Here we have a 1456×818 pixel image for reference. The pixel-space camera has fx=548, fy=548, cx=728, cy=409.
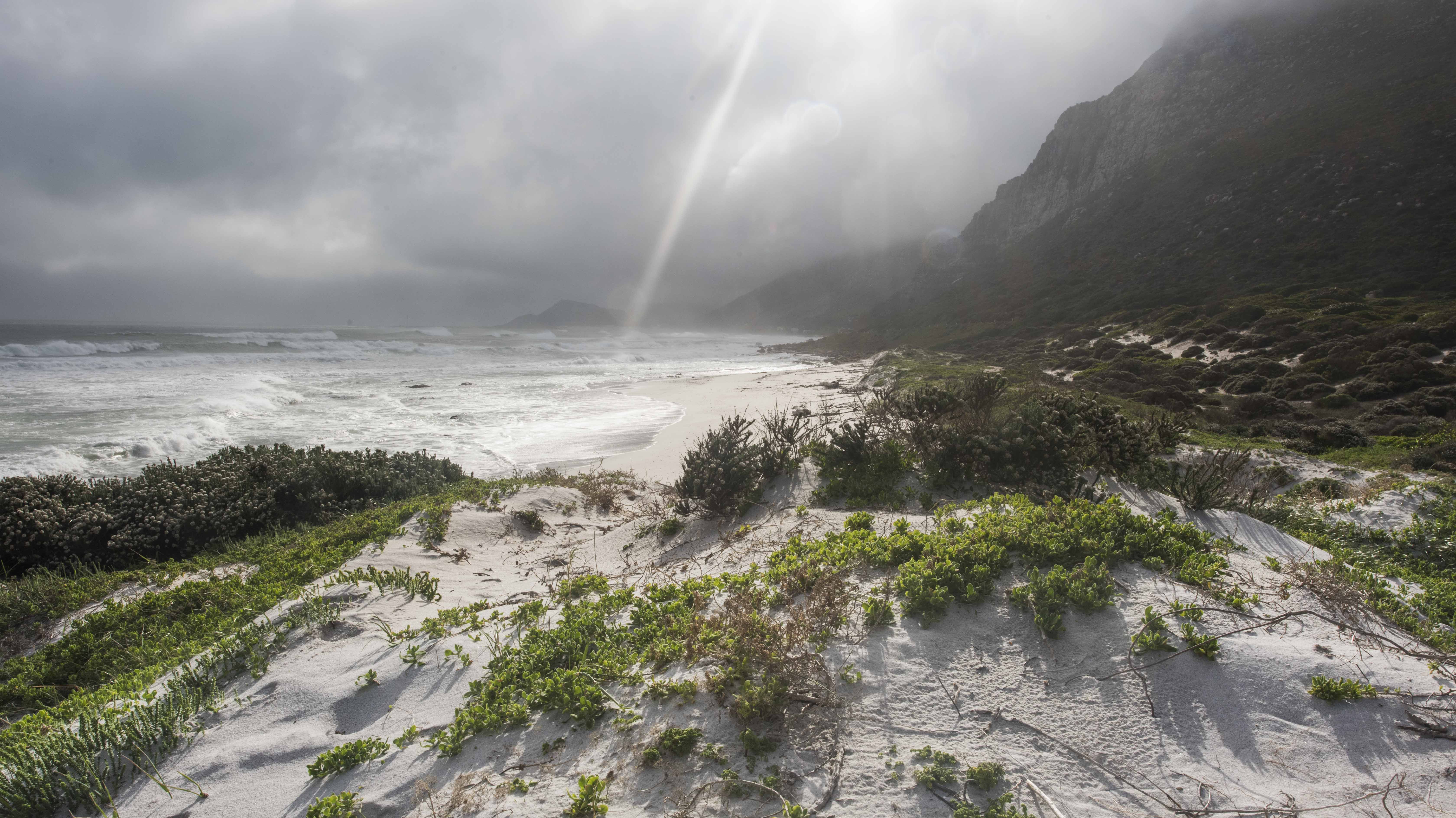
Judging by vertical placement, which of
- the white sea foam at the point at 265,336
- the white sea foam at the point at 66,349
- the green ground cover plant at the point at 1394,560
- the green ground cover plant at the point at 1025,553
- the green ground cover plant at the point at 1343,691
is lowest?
the green ground cover plant at the point at 1394,560

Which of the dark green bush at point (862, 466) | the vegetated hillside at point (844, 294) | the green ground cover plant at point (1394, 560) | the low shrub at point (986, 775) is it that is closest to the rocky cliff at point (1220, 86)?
the vegetated hillside at point (844, 294)

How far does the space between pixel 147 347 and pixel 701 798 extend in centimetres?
5508

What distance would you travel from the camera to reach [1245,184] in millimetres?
49281


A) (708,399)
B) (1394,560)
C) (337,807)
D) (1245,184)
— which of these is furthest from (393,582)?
(1245,184)

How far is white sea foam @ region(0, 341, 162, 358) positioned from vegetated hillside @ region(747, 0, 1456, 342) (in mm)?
60351

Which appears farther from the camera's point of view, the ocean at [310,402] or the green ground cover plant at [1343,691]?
the ocean at [310,402]

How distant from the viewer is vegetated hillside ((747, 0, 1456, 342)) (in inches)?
1372

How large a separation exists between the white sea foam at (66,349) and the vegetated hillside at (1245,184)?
6035cm

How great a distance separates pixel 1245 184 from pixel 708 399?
2311 inches

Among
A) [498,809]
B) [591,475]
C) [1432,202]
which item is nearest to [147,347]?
[591,475]

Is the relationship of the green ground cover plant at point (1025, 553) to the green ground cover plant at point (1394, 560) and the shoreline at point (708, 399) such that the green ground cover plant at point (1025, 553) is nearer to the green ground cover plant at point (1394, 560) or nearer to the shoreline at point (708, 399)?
the green ground cover plant at point (1394, 560)

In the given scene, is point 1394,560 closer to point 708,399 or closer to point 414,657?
point 414,657

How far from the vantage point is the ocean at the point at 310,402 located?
41.1 feet

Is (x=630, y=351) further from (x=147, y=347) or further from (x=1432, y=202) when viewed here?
(x=1432, y=202)
